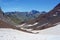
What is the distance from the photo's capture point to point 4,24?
18578 mm

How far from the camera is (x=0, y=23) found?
60.3 ft

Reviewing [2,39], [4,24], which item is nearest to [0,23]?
[4,24]

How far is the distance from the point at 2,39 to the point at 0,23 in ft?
32.2

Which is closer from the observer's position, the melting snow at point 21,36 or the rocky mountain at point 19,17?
the melting snow at point 21,36

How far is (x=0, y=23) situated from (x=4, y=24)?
477 mm

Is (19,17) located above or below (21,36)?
above

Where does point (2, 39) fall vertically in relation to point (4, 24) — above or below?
below

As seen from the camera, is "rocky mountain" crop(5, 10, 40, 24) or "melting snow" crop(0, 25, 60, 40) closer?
"melting snow" crop(0, 25, 60, 40)

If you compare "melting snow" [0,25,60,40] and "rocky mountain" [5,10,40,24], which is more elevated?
"rocky mountain" [5,10,40,24]

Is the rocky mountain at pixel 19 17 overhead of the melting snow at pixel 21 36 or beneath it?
overhead

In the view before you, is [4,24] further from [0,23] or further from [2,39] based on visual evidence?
[2,39]

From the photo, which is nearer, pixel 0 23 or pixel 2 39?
pixel 2 39

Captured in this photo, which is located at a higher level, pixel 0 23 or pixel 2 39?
pixel 0 23

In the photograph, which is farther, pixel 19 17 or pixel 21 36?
pixel 19 17
